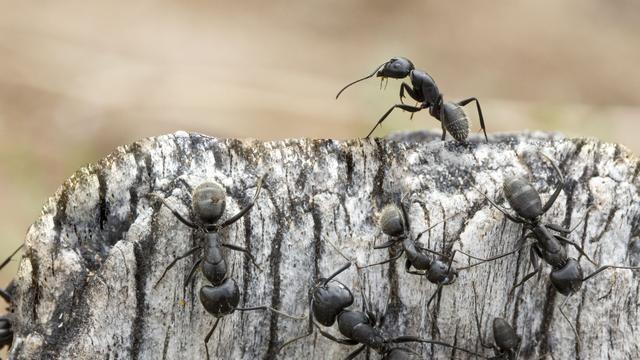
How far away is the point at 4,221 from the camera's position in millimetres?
9797

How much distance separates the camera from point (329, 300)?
3615mm

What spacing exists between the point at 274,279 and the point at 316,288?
192 mm

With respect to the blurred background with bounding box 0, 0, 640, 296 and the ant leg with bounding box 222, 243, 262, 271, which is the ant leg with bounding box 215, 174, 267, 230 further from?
the blurred background with bounding box 0, 0, 640, 296

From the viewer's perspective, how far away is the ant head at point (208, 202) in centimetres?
346

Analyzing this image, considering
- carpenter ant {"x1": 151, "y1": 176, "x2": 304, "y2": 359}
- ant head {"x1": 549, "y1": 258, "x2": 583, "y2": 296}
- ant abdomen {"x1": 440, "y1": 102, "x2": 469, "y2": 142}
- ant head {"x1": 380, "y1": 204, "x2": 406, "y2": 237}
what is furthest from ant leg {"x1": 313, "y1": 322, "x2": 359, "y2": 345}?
ant abdomen {"x1": 440, "y1": 102, "x2": 469, "y2": 142}

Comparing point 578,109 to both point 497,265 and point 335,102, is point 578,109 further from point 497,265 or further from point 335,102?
point 497,265

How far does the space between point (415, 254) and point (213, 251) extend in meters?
0.90

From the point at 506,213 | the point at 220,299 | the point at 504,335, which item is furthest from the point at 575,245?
the point at 220,299

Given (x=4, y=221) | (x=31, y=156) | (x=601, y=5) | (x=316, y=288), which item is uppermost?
(x=601, y=5)

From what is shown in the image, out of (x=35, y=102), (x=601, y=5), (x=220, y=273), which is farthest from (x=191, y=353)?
(x=601, y=5)

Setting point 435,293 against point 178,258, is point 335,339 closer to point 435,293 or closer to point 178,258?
point 435,293

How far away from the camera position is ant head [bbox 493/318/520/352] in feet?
12.2

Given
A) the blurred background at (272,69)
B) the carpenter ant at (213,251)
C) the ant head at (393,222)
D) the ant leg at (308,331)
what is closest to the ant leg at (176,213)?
the carpenter ant at (213,251)

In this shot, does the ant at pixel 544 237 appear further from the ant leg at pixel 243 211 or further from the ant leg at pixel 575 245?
the ant leg at pixel 243 211
